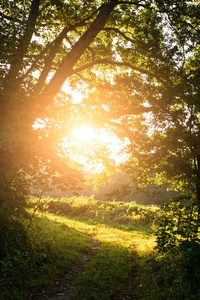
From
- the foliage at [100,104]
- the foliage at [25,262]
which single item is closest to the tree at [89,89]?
the foliage at [100,104]

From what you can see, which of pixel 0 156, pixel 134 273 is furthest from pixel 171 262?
pixel 0 156

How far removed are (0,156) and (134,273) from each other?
545 cm

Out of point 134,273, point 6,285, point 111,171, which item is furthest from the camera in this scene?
point 111,171

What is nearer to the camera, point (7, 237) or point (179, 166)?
point (7, 237)

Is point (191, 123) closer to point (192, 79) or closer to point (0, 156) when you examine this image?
point (192, 79)

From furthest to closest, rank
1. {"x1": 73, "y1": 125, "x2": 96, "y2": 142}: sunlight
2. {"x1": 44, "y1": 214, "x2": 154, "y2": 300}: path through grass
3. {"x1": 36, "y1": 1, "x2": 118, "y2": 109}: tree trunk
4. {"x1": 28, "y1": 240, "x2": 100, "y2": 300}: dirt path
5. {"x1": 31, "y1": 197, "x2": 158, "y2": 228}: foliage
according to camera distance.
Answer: {"x1": 31, "y1": 197, "x2": 158, "y2": 228}: foliage
{"x1": 73, "y1": 125, "x2": 96, "y2": 142}: sunlight
{"x1": 36, "y1": 1, "x2": 118, "y2": 109}: tree trunk
{"x1": 44, "y1": 214, "x2": 154, "y2": 300}: path through grass
{"x1": 28, "y1": 240, "x2": 100, "y2": 300}: dirt path

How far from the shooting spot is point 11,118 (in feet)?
14.4

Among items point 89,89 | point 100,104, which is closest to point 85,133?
point 100,104

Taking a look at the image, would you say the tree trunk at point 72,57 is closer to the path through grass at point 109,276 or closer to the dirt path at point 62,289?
the dirt path at point 62,289

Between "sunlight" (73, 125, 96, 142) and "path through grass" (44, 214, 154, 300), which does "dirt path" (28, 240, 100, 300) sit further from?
"sunlight" (73, 125, 96, 142)

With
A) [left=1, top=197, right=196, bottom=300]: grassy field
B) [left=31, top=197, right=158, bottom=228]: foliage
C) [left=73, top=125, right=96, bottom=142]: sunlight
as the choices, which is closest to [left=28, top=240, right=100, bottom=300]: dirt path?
[left=1, top=197, right=196, bottom=300]: grassy field

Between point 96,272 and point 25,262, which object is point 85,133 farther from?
point 25,262

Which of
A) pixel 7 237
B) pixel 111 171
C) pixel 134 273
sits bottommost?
pixel 7 237

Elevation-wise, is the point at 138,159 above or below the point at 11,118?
above
